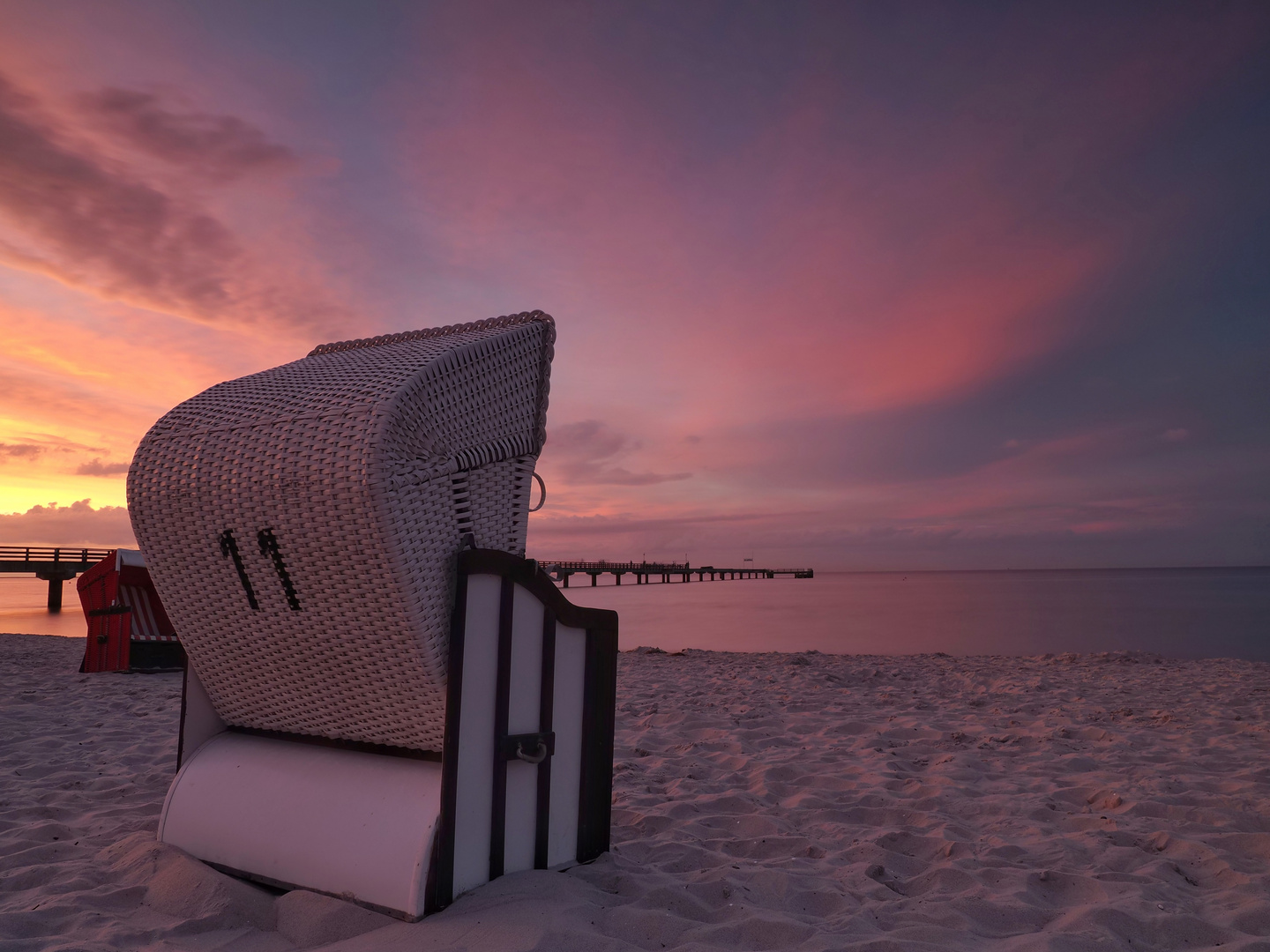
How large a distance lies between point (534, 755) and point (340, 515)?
0.96m

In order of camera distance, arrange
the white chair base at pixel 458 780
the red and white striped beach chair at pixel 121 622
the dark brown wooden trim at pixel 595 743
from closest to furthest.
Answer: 1. the white chair base at pixel 458 780
2. the dark brown wooden trim at pixel 595 743
3. the red and white striped beach chair at pixel 121 622

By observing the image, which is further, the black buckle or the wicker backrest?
the black buckle

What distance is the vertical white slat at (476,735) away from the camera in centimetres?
206

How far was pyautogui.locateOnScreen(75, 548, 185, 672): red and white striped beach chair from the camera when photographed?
7586mm

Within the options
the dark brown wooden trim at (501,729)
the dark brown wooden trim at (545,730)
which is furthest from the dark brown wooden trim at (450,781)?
the dark brown wooden trim at (545,730)

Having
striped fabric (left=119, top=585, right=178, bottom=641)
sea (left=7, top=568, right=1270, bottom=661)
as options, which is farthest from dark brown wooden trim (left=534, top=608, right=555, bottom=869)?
sea (left=7, top=568, right=1270, bottom=661)

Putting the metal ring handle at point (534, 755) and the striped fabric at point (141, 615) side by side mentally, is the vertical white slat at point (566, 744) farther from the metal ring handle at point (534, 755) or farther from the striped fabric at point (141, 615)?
the striped fabric at point (141, 615)

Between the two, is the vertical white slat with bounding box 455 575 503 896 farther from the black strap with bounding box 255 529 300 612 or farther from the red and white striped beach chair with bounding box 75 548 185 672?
the red and white striped beach chair with bounding box 75 548 185 672

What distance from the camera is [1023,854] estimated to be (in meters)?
2.78

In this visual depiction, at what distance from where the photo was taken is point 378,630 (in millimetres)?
2010

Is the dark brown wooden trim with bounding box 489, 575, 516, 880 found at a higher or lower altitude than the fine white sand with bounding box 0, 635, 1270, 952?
higher

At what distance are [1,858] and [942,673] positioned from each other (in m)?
7.95

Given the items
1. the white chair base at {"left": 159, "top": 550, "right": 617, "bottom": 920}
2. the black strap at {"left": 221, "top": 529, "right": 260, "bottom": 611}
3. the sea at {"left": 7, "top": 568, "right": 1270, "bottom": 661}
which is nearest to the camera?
the white chair base at {"left": 159, "top": 550, "right": 617, "bottom": 920}

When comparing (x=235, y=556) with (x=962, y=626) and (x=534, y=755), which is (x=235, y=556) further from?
(x=962, y=626)
